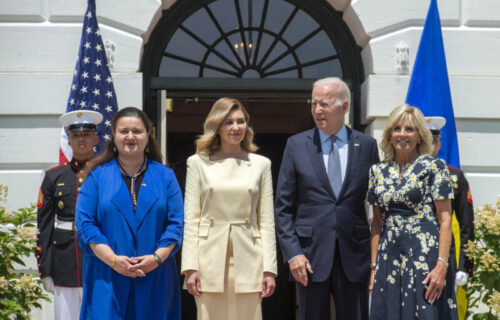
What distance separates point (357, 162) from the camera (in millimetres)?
4391

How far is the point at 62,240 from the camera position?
15.7 feet

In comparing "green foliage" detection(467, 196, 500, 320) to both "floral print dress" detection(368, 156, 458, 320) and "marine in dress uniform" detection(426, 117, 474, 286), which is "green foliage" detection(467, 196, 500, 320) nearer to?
"marine in dress uniform" detection(426, 117, 474, 286)

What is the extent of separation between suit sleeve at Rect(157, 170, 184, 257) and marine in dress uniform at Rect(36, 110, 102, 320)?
0.91 meters

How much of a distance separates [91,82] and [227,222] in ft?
7.92

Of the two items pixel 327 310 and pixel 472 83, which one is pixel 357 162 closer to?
pixel 327 310

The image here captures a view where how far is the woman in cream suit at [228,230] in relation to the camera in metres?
4.16

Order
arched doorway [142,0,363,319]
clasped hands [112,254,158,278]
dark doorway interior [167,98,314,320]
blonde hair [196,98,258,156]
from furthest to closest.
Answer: dark doorway interior [167,98,314,320] < arched doorway [142,0,363,319] < blonde hair [196,98,258,156] < clasped hands [112,254,158,278]

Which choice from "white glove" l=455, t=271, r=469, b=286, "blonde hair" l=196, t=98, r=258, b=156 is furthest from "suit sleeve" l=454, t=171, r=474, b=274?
"blonde hair" l=196, t=98, r=258, b=156

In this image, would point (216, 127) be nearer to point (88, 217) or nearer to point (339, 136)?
point (339, 136)

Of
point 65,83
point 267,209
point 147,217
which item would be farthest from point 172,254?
point 65,83

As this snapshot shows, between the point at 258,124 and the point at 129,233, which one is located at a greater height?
the point at 258,124

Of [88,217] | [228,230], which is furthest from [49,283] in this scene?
[228,230]

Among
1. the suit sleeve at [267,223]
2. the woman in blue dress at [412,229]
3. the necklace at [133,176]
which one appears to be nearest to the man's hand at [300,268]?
the suit sleeve at [267,223]

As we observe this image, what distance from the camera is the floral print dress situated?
13.4ft
